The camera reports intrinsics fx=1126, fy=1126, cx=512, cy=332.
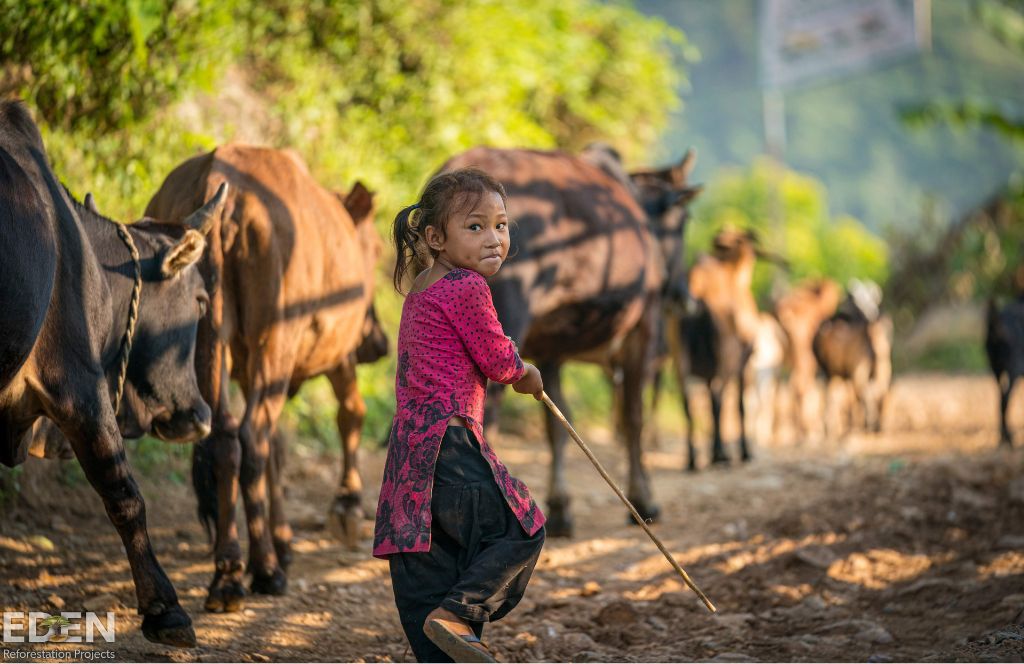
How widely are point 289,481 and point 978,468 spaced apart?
5003mm

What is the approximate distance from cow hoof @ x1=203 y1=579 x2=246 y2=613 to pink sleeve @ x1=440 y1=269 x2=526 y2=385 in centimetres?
200

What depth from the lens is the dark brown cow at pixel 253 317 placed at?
5.09 meters

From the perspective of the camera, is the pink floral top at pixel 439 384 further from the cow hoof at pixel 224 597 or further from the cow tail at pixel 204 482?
the cow tail at pixel 204 482

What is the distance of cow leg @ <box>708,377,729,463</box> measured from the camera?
11.4 meters

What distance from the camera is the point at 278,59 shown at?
971 centimetres

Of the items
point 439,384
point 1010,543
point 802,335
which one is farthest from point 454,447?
point 802,335

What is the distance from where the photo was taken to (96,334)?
13.9 ft

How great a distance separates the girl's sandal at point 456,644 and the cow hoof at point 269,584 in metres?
2.11

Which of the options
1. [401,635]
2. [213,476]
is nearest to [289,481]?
[213,476]

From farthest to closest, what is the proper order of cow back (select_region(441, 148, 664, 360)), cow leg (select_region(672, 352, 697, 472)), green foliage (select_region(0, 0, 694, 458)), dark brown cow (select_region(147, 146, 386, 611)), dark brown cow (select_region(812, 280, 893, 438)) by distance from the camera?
dark brown cow (select_region(812, 280, 893, 438)) < cow leg (select_region(672, 352, 697, 472)) < green foliage (select_region(0, 0, 694, 458)) < cow back (select_region(441, 148, 664, 360)) < dark brown cow (select_region(147, 146, 386, 611))

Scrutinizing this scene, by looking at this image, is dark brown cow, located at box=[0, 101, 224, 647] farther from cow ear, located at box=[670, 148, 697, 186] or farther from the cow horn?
cow ear, located at box=[670, 148, 697, 186]

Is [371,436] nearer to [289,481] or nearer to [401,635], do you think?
[289,481]

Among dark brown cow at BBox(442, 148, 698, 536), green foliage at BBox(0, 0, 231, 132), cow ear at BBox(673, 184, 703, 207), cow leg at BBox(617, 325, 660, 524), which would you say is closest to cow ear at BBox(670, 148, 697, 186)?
cow ear at BBox(673, 184, 703, 207)

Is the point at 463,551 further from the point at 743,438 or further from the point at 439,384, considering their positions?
the point at 743,438
